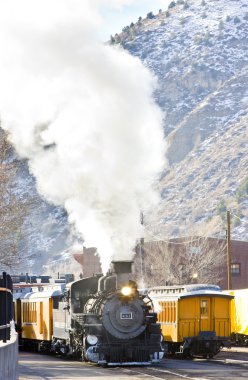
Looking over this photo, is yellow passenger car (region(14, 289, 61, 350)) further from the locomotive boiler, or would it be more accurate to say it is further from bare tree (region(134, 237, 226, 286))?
bare tree (region(134, 237, 226, 286))

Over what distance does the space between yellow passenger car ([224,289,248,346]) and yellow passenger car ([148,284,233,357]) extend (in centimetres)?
879

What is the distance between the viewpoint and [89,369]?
3206 cm

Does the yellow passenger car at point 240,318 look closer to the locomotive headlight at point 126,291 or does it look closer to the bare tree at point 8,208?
the bare tree at point 8,208

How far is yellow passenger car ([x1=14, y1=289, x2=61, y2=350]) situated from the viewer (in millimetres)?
40312

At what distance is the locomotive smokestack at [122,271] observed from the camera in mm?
33344

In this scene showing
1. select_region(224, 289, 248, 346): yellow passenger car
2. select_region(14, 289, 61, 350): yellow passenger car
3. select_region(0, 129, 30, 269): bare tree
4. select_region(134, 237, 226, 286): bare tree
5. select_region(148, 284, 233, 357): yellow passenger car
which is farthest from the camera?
select_region(134, 237, 226, 286): bare tree

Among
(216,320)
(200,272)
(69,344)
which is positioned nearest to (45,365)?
(69,344)

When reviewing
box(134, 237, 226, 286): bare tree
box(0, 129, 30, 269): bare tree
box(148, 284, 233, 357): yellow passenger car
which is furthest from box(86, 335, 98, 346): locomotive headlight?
box(134, 237, 226, 286): bare tree

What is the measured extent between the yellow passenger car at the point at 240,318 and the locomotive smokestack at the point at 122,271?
17.3m

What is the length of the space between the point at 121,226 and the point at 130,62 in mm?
7183

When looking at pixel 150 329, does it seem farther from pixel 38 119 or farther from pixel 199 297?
pixel 38 119

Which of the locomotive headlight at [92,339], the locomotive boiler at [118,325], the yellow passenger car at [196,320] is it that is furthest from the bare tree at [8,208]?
the locomotive headlight at [92,339]

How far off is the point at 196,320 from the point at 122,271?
777 cm

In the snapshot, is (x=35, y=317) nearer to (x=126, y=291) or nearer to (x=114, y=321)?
(x=114, y=321)
